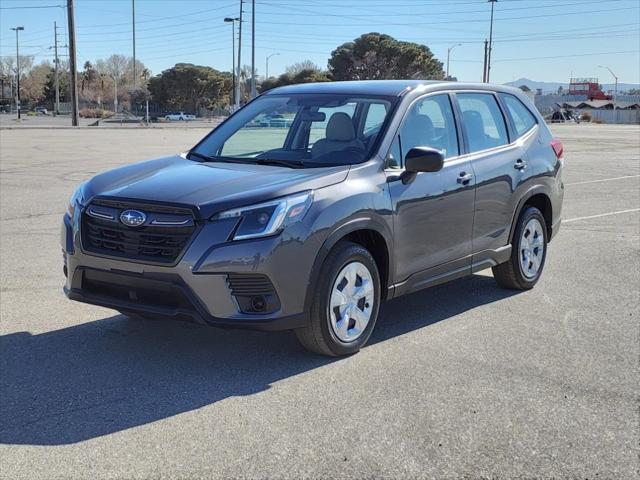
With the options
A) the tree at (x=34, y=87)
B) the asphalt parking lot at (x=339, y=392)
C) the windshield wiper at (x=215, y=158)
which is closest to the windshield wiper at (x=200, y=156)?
the windshield wiper at (x=215, y=158)

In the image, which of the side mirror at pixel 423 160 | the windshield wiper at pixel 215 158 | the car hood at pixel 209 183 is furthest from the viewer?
the windshield wiper at pixel 215 158

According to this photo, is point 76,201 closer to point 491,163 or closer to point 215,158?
point 215,158

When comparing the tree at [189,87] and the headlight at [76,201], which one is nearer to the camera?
the headlight at [76,201]

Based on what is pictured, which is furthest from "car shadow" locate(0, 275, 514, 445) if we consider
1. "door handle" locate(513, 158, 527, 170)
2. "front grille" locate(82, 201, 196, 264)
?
"door handle" locate(513, 158, 527, 170)

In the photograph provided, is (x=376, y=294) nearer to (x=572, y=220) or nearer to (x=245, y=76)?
(x=572, y=220)

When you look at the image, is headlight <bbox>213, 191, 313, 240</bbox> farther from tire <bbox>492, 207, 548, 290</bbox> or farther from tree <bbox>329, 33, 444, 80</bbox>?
tree <bbox>329, 33, 444, 80</bbox>

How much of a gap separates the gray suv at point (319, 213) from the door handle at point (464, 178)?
0.13ft

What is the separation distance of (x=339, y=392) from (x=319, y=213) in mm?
1079

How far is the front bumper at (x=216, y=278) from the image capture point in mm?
4195

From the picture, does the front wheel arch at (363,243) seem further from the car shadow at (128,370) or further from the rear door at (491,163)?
the rear door at (491,163)

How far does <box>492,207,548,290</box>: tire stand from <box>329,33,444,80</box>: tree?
88.6 meters

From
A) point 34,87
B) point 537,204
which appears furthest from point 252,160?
point 34,87

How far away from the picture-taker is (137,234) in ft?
14.4

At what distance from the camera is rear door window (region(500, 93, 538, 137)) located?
260 inches
